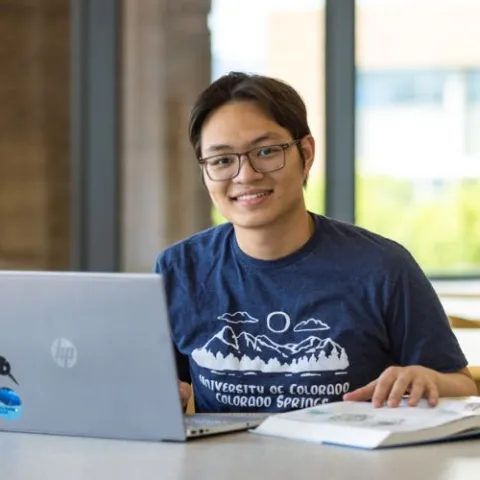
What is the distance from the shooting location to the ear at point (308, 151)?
203 cm

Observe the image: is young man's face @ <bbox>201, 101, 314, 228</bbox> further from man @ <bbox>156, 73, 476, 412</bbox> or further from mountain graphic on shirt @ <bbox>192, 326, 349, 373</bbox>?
mountain graphic on shirt @ <bbox>192, 326, 349, 373</bbox>

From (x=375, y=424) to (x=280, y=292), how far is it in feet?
1.50

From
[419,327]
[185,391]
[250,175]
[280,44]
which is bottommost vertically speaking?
[185,391]

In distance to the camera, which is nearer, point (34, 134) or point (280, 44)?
point (280, 44)

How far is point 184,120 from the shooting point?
13.8 feet

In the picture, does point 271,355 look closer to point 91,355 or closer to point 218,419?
point 218,419

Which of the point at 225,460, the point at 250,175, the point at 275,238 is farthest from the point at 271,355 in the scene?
the point at 225,460

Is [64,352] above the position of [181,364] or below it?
above

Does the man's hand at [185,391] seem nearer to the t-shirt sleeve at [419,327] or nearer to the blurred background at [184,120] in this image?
the t-shirt sleeve at [419,327]

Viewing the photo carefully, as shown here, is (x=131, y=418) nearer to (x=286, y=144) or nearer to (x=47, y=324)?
(x=47, y=324)

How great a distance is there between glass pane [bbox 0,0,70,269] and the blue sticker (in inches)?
106

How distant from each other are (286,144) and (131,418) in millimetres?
687

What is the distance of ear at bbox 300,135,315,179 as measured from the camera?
6.65ft

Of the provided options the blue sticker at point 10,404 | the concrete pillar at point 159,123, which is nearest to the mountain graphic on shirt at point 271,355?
the blue sticker at point 10,404
